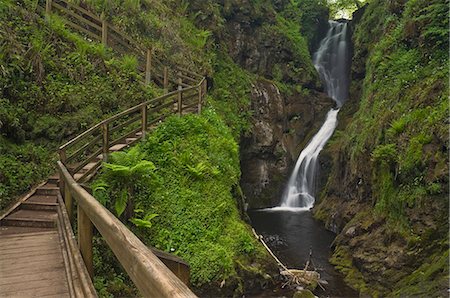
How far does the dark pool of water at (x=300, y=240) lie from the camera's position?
1047 centimetres

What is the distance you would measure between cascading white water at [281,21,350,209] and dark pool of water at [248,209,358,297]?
6.43ft

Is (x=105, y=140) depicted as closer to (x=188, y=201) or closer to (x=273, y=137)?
(x=188, y=201)

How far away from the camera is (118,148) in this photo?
8.95 metres

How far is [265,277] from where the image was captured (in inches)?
333

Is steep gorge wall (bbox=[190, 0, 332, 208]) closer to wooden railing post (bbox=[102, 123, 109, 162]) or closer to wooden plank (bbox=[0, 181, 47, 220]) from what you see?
wooden railing post (bbox=[102, 123, 109, 162])

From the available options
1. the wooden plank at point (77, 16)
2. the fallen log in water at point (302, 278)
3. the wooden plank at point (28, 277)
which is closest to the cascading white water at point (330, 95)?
the fallen log in water at point (302, 278)

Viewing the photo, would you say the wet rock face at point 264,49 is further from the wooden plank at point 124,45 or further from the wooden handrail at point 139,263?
the wooden handrail at point 139,263

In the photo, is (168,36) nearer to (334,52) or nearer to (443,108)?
(443,108)

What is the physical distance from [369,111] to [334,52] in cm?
1491

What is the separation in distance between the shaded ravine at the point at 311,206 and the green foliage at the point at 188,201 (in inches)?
133

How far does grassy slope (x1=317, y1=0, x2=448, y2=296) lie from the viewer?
8766 mm

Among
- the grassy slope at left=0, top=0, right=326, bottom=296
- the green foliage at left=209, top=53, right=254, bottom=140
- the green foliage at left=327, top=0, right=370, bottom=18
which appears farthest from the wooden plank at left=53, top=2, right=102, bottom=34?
the green foliage at left=327, top=0, right=370, bottom=18

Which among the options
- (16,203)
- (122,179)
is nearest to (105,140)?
(122,179)

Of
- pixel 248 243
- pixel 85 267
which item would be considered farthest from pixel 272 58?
pixel 85 267
